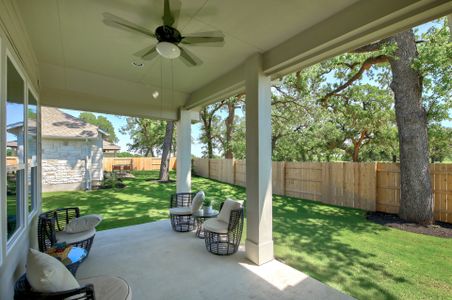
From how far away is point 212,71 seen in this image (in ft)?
13.5

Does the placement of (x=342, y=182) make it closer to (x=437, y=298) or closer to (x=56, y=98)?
(x=437, y=298)

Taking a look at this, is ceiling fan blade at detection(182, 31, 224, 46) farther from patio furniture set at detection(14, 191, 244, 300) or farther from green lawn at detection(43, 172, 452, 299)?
green lawn at detection(43, 172, 452, 299)

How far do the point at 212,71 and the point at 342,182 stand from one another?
5.57m

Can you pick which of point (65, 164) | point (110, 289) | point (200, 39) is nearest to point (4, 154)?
point (110, 289)

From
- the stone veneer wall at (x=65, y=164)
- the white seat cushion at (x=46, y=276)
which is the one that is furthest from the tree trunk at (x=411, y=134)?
the stone veneer wall at (x=65, y=164)

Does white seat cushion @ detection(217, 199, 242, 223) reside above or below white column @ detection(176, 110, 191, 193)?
below

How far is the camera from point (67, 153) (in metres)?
10.0

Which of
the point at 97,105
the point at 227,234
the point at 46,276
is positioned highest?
the point at 97,105

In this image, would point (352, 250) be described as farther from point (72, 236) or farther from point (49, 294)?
point (72, 236)

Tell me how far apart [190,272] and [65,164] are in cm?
967

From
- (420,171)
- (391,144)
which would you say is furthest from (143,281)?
(391,144)

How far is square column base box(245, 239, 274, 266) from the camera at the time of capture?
3211 millimetres

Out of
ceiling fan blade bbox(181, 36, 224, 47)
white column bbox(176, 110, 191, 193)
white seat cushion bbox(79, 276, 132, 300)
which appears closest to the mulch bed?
white column bbox(176, 110, 191, 193)

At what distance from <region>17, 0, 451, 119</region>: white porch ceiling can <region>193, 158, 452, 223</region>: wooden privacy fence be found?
4.93m
